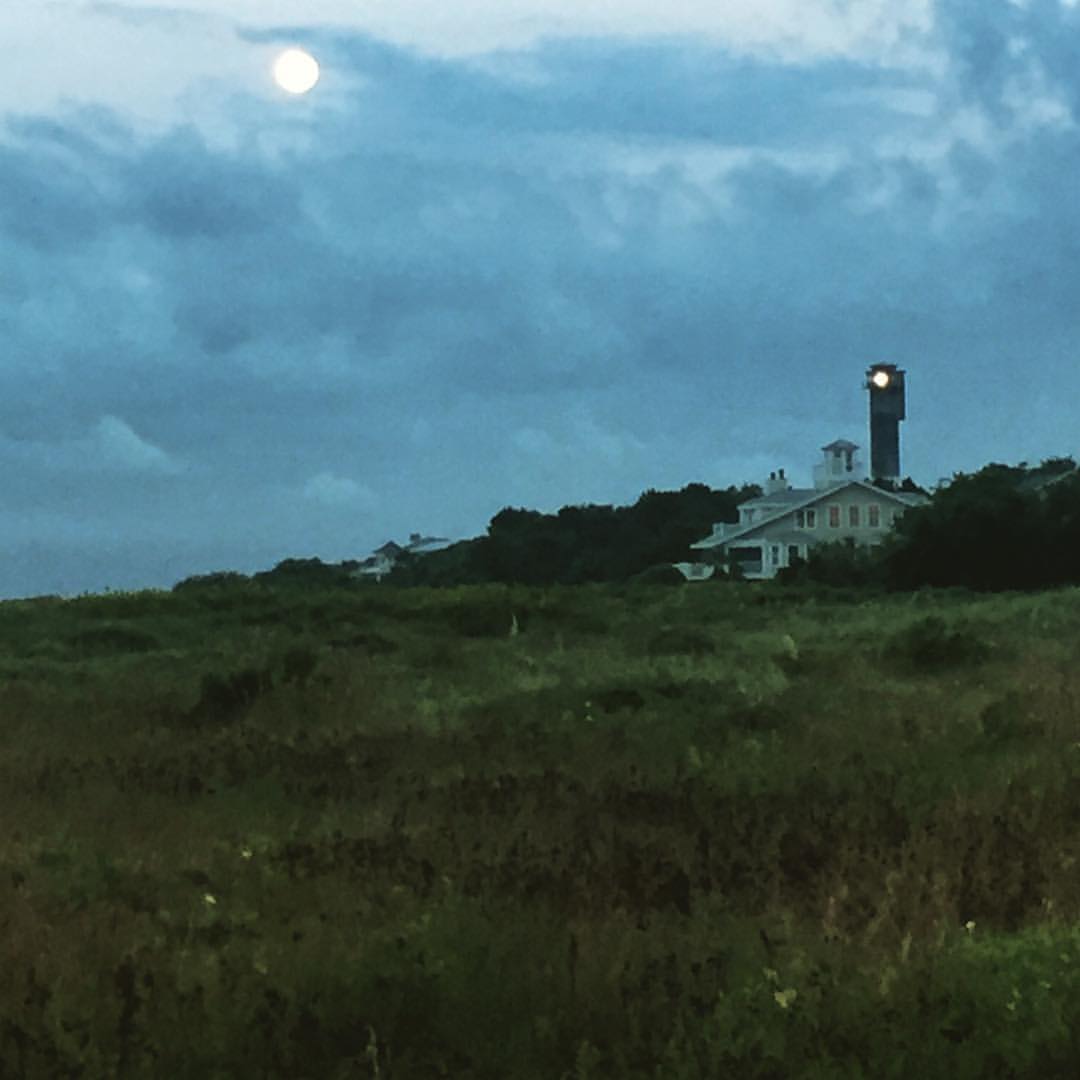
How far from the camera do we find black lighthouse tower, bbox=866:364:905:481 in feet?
358

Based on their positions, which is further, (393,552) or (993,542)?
(393,552)

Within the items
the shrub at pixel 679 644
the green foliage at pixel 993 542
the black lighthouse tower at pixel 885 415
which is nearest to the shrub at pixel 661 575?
the green foliage at pixel 993 542

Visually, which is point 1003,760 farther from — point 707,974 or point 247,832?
point 707,974

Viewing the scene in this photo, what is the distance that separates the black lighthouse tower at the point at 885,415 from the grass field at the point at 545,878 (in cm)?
9243

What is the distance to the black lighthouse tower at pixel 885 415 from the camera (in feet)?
358

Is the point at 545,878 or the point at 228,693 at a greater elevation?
the point at 228,693

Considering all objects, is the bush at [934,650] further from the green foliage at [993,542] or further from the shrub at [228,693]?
the green foliage at [993,542]

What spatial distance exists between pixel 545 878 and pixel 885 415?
105m

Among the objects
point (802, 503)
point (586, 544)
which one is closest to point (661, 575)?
point (802, 503)

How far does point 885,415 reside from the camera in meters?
110

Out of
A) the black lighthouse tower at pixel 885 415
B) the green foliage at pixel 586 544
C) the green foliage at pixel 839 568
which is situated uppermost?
the black lighthouse tower at pixel 885 415

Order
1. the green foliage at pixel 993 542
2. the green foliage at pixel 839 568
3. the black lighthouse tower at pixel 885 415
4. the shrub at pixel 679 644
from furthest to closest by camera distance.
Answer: the black lighthouse tower at pixel 885 415 < the green foliage at pixel 839 568 < the green foliage at pixel 993 542 < the shrub at pixel 679 644

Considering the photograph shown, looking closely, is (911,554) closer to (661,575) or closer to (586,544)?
(661,575)

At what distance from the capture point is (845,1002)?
5449 mm
